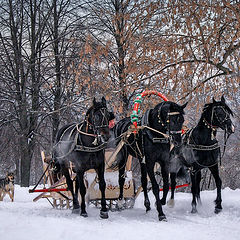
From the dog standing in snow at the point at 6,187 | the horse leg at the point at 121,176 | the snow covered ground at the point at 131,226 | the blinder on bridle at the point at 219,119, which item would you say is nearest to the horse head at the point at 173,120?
the blinder on bridle at the point at 219,119

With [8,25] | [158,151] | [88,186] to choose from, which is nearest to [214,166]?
[158,151]

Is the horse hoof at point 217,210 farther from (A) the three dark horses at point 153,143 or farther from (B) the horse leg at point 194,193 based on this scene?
(B) the horse leg at point 194,193

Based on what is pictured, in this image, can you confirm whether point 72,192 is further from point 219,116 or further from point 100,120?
point 219,116

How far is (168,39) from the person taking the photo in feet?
31.4

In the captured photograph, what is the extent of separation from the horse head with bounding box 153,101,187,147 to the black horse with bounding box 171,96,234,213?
0.79 metres

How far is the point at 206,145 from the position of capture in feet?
26.2

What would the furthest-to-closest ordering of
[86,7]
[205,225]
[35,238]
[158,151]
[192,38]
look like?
[86,7] → [192,38] → [158,151] → [205,225] → [35,238]

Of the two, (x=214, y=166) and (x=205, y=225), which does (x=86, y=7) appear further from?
(x=205, y=225)

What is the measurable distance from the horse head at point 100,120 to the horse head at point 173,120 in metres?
1.09

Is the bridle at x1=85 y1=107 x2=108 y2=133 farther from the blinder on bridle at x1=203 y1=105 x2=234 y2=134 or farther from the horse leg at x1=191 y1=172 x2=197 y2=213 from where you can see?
the horse leg at x1=191 y1=172 x2=197 y2=213

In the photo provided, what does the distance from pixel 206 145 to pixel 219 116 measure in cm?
76

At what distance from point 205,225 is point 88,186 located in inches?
117

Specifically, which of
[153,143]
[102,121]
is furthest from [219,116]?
[102,121]

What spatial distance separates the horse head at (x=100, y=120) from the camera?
23.1 ft
